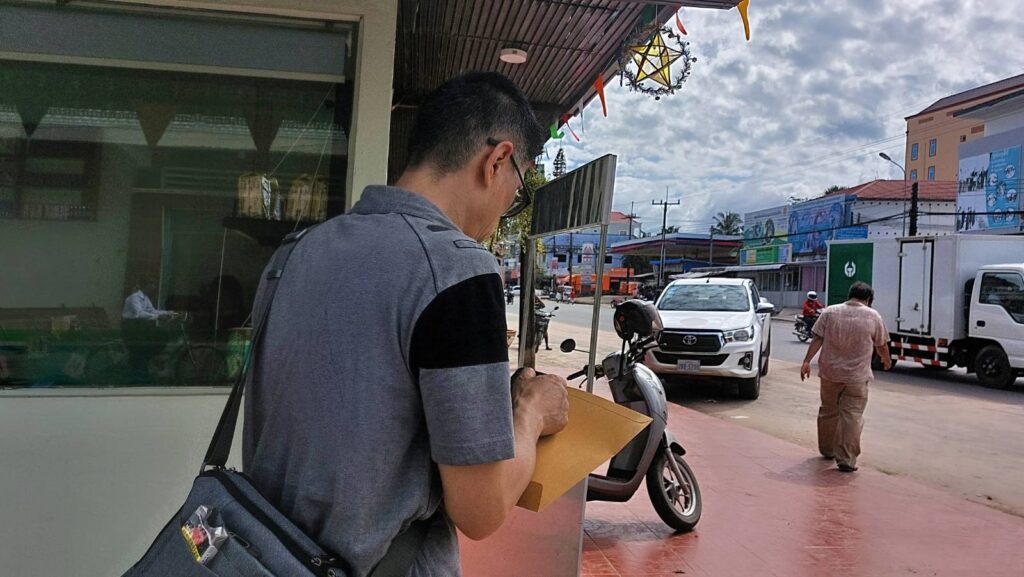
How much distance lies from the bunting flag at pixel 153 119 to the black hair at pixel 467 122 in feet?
7.74

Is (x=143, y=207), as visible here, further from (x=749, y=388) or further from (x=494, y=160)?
(x=749, y=388)

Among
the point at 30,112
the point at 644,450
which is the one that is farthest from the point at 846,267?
the point at 30,112

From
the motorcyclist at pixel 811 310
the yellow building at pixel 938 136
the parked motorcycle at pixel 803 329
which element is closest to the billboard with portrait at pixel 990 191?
the parked motorcycle at pixel 803 329

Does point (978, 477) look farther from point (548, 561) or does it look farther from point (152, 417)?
point (152, 417)

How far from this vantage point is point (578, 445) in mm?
1274

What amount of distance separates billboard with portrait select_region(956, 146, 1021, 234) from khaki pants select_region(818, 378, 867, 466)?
29449 millimetres

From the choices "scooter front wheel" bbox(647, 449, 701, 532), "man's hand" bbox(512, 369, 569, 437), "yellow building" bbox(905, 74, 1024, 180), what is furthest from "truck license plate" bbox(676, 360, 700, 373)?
"yellow building" bbox(905, 74, 1024, 180)

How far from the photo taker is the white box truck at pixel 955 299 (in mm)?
12141

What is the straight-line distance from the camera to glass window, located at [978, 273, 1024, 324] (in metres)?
12.0

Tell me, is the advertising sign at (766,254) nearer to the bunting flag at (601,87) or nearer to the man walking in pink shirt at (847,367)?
the man walking in pink shirt at (847,367)

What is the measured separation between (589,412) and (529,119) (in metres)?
0.55

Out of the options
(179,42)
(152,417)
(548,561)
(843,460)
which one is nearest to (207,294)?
(152,417)

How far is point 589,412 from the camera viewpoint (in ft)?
4.48

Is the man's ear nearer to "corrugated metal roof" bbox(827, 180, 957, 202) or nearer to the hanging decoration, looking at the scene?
the hanging decoration
